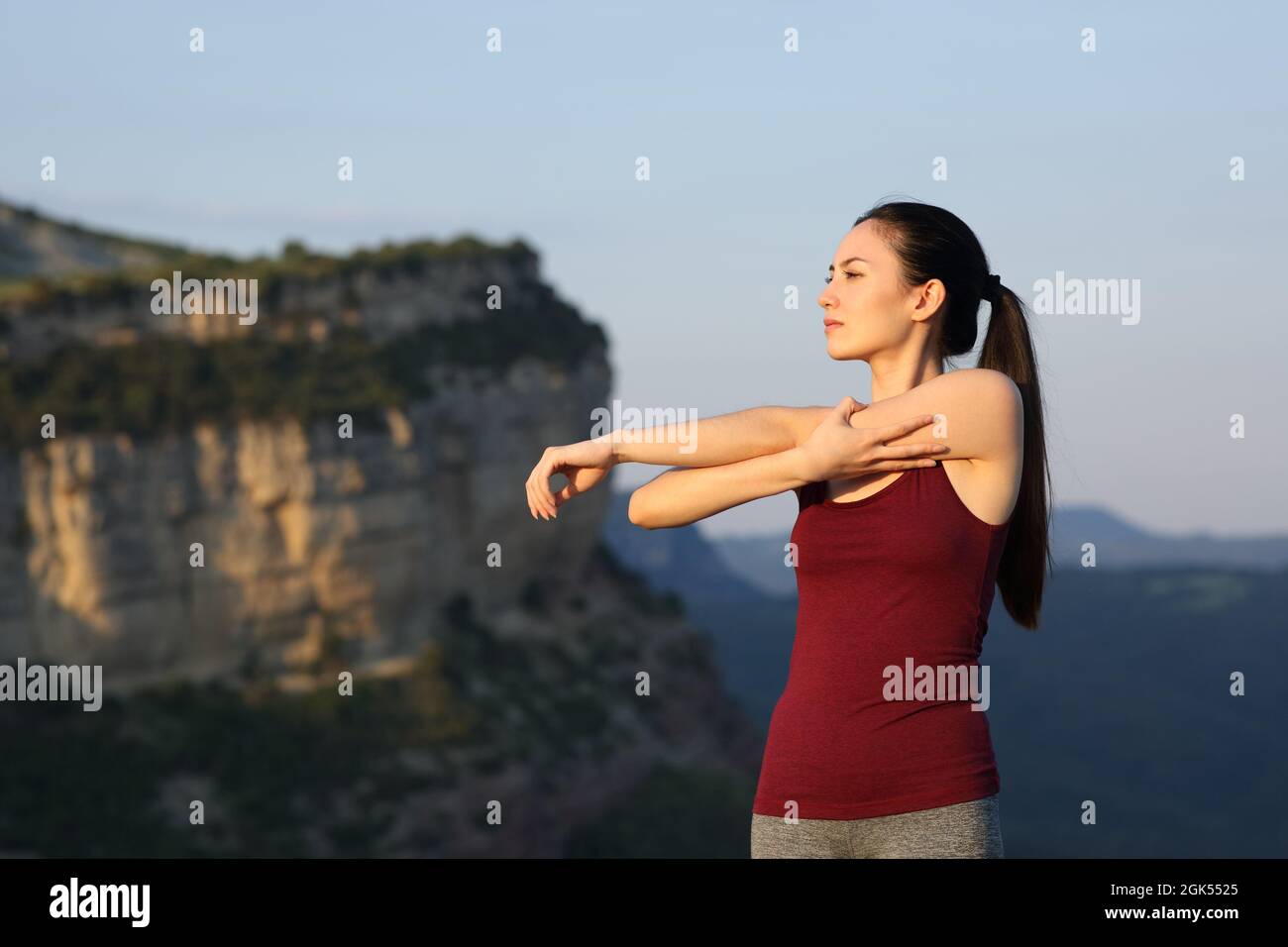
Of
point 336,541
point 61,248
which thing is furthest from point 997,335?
point 61,248

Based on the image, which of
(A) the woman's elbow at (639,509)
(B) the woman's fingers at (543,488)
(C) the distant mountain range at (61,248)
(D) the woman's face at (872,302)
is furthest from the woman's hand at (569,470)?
(C) the distant mountain range at (61,248)

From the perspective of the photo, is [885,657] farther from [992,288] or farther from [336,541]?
[336,541]

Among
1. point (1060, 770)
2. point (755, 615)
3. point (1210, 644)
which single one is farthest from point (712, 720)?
point (755, 615)

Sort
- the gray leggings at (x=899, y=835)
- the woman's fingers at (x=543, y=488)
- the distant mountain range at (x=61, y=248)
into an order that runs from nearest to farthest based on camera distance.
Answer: the gray leggings at (x=899, y=835)
the woman's fingers at (x=543, y=488)
the distant mountain range at (x=61, y=248)

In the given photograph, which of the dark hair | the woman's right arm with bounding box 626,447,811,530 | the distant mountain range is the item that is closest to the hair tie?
the dark hair

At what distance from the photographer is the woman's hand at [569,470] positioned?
3998 mm

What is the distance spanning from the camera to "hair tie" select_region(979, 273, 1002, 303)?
4.31m

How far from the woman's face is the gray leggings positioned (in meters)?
1.18

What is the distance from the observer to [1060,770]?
324ft

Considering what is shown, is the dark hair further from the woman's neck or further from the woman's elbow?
the woman's elbow

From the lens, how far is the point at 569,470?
163 inches

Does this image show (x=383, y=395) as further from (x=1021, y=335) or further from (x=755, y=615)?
(x=755, y=615)

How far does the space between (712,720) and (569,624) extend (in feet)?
27.0

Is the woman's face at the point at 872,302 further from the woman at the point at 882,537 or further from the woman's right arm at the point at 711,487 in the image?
the woman's right arm at the point at 711,487
